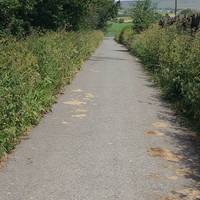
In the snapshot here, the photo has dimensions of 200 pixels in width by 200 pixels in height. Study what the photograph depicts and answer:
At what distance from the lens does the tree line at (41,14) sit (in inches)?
971

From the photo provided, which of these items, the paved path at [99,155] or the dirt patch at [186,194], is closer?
the dirt patch at [186,194]

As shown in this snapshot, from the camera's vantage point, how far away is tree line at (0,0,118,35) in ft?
80.9

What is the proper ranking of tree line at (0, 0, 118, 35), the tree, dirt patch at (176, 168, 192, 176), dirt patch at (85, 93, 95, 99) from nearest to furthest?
dirt patch at (176, 168, 192, 176) → dirt patch at (85, 93, 95, 99) → tree line at (0, 0, 118, 35) → the tree

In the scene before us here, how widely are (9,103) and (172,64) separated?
28.7 ft

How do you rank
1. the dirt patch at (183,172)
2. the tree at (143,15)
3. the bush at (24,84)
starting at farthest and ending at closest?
the tree at (143,15), the bush at (24,84), the dirt patch at (183,172)

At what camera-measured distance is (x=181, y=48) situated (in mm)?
15859

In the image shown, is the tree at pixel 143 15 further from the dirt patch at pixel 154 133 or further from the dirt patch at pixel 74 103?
the dirt patch at pixel 154 133

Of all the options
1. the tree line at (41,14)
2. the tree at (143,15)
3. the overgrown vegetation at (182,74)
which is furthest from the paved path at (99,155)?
the tree at (143,15)

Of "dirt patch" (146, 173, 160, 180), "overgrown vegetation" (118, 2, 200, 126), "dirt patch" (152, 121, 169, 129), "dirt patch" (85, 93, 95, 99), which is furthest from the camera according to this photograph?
"dirt patch" (85, 93, 95, 99)

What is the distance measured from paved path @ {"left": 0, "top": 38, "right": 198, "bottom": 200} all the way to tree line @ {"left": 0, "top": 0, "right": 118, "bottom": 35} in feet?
40.7

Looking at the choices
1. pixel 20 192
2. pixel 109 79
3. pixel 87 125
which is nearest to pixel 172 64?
pixel 109 79

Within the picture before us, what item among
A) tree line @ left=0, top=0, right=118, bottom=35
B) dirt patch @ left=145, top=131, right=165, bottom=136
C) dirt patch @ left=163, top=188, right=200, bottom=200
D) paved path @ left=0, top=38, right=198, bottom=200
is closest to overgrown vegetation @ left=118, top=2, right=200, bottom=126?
paved path @ left=0, top=38, right=198, bottom=200

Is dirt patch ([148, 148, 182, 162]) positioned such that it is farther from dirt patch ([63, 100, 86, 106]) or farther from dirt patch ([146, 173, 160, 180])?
dirt patch ([63, 100, 86, 106])

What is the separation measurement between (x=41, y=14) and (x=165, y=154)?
2057 centimetres
